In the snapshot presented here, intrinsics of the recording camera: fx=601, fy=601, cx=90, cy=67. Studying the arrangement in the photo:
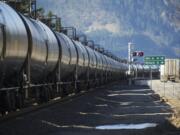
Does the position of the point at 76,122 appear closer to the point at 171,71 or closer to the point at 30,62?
the point at 30,62

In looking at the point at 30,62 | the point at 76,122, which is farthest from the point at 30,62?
the point at 76,122

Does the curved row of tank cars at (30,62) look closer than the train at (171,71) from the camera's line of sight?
Yes

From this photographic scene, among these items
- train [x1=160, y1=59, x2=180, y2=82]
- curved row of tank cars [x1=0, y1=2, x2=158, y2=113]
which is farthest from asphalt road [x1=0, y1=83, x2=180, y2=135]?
train [x1=160, y1=59, x2=180, y2=82]

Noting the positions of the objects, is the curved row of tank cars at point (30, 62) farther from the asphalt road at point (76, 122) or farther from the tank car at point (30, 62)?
the asphalt road at point (76, 122)

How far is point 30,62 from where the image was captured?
2258 cm

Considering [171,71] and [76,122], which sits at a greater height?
[171,71]

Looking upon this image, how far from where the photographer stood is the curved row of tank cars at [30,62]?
1911cm

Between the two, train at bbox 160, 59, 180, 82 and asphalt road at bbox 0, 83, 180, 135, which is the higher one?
train at bbox 160, 59, 180, 82

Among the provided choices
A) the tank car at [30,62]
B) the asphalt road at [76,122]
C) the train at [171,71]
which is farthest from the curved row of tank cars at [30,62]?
the train at [171,71]

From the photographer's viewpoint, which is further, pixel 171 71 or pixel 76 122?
pixel 171 71

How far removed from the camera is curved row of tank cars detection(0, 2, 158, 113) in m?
19.1

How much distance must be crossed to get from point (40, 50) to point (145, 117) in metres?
5.14

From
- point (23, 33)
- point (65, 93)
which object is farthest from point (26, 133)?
point (65, 93)

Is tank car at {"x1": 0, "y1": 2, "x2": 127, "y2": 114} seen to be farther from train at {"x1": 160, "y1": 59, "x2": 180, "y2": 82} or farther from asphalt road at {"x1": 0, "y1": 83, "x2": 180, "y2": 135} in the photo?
train at {"x1": 160, "y1": 59, "x2": 180, "y2": 82}
